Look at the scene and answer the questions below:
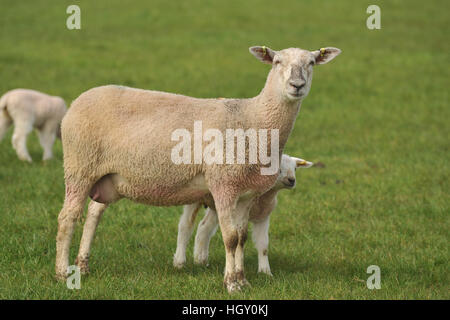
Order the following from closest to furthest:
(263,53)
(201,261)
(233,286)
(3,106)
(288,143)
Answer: (233,286) → (263,53) → (201,261) → (3,106) → (288,143)

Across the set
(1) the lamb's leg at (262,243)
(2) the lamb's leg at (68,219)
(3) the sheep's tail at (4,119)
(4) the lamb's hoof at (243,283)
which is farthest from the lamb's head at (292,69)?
(3) the sheep's tail at (4,119)

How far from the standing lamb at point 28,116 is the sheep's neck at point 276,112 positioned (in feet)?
22.0

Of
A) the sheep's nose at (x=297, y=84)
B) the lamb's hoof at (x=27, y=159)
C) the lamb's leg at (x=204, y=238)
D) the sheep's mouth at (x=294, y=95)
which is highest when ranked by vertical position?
the sheep's nose at (x=297, y=84)

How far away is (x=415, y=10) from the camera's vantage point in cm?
2569

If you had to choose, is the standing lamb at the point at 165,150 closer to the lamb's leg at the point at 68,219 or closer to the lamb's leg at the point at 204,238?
the lamb's leg at the point at 68,219

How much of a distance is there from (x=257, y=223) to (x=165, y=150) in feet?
4.82

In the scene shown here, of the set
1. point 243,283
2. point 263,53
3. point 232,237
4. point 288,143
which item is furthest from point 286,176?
point 288,143

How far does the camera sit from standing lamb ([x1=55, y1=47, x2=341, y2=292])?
242 inches

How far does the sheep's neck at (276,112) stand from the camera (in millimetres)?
6191

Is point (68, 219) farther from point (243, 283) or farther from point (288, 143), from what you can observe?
point (288, 143)

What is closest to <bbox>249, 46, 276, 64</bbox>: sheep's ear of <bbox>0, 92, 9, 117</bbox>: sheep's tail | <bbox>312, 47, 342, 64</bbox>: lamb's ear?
<bbox>312, 47, 342, 64</bbox>: lamb's ear

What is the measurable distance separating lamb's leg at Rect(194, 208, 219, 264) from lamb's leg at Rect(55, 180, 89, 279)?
4.42 feet

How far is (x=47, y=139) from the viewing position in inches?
480

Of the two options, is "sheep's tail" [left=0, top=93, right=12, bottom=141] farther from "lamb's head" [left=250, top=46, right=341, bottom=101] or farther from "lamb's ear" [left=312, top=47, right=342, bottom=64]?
"lamb's ear" [left=312, top=47, right=342, bottom=64]
